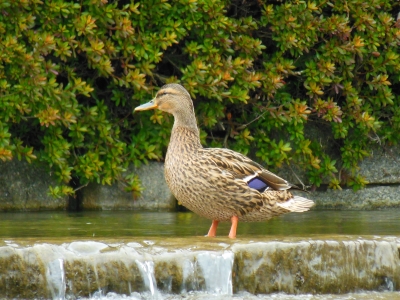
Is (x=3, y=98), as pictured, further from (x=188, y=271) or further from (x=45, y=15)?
(x=188, y=271)

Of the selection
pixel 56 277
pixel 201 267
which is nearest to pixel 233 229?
pixel 201 267

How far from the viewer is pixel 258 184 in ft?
22.0

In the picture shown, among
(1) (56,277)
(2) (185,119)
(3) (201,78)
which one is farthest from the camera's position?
(3) (201,78)

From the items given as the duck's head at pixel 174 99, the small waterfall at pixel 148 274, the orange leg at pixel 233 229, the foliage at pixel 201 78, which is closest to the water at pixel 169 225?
the orange leg at pixel 233 229

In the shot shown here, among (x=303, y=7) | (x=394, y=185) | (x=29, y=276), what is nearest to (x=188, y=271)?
(x=29, y=276)

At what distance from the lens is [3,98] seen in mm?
8039

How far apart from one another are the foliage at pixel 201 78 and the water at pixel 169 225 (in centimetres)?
51

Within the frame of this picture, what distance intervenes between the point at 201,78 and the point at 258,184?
2.12m

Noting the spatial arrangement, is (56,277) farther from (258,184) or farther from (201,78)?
(201,78)

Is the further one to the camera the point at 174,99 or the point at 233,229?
the point at 174,99

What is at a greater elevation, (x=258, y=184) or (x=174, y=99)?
(x=174, y=99)

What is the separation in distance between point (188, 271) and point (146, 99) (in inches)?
143

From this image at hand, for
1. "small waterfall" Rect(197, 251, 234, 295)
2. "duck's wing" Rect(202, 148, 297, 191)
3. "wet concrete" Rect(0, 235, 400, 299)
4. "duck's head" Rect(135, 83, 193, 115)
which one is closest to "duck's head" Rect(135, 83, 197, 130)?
"duck's head" Rect(135, 83, 193, 115)

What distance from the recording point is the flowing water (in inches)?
207
